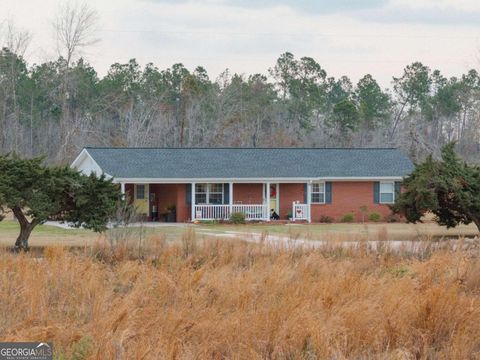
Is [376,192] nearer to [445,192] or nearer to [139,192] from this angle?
[139,192]

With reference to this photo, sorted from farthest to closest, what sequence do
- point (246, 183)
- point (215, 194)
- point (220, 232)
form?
point (246, 183) → point (215, 194) → point (220, 232)

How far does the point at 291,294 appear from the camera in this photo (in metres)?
12.8

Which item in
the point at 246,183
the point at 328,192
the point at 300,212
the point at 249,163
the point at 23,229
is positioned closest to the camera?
the point at 23,229

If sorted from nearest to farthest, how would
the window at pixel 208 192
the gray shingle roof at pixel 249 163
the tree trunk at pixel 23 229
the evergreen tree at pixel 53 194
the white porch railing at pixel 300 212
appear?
the evergreen tree at pixel 53 194
the tree trunk at pixel 23 229
the gray shingle roof at pixel 249 163
the white porch railing at pixel 300 212
the window at pixel 208 192

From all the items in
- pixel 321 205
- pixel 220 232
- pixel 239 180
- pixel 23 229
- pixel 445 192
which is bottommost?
pixel 220 232

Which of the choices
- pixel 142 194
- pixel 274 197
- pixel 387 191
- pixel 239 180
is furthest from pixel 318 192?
pixel 142 194

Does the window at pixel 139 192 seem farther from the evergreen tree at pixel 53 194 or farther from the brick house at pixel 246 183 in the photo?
the evergreen tree at pixel 53 194

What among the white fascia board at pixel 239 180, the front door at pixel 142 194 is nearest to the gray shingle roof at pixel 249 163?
the white fascia board at pixel 239 180

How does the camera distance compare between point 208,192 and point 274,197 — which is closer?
point 208,192

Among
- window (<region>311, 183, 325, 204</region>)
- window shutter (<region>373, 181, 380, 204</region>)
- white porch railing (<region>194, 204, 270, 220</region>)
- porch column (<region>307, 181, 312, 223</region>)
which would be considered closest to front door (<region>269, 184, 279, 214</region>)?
white porch railing (<region>194, 204, 270, 220</region>)

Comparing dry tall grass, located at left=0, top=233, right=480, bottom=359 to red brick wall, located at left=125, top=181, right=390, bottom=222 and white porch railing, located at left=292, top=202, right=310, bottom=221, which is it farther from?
red brick wall, located at left=125, top=181, right=390, bottom=222

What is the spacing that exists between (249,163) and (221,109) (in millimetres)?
35026

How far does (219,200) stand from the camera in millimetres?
45156

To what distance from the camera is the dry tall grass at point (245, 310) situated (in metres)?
10.2
